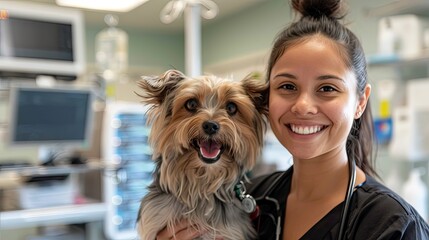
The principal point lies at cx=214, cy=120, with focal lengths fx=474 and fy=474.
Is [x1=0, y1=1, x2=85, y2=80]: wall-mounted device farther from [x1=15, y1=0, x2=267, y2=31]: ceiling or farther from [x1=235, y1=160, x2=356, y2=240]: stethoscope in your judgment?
[x1=15, y1=0, x2=267, y2=31]: ceiling

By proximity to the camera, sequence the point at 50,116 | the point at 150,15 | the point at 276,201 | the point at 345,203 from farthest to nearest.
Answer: the point at 150,15, the point at 50,116, the point at 276,201, the point at 345,203

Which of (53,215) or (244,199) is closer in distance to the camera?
(244,199)

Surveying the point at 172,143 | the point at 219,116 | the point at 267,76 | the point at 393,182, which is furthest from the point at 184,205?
the point at 393,182

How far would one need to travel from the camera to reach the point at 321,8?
58.8 inches

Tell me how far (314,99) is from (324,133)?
10cm

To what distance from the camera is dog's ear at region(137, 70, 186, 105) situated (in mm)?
1520

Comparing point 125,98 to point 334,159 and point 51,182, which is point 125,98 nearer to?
→ point 51,182

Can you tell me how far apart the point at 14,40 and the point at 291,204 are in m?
2.17

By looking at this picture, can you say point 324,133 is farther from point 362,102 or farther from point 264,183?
point 264,183

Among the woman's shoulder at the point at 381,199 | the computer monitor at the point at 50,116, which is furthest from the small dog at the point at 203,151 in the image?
the computer monitor at the point at 50,116

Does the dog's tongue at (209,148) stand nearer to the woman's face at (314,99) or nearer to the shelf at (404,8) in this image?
the woman's face at (314,99)

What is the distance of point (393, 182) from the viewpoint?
144 inches

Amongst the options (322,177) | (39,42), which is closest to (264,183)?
(322,177)

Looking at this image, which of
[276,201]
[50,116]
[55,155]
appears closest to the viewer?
[276,201]
